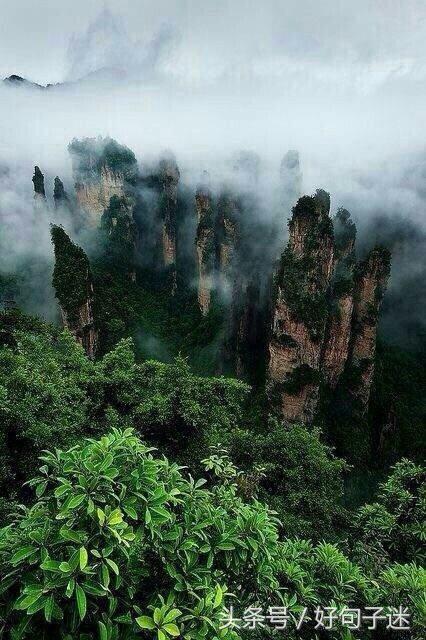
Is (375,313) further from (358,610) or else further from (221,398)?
(358,610)

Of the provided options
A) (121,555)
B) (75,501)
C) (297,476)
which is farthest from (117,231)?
(75,501)

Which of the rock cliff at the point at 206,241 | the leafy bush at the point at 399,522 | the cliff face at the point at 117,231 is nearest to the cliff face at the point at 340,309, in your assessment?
the rock cliff at the point at 206,241

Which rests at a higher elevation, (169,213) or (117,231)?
(169,213)

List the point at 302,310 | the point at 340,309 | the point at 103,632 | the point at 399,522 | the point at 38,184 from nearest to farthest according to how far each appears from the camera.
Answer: the point at 103,632 → the point at 399,522 → the point at 302,310 → the point at 340,309 → the point at 38,184

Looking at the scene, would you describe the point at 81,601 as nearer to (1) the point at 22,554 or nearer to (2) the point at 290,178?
(1) the point at 22,554

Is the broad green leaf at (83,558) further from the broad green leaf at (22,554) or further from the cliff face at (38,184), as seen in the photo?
the cliff face at (38,184)

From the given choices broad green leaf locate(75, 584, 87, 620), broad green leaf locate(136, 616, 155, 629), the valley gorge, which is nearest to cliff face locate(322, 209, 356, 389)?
the valley gorge

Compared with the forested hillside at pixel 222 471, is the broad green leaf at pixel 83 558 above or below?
above
